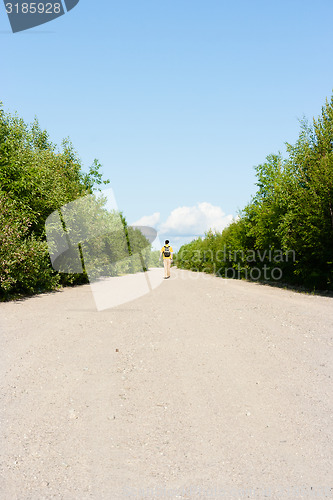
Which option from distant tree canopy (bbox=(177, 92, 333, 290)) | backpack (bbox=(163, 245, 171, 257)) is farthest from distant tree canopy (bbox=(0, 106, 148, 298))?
distant tree canopy (bbox=(177, 92, 333, 290))

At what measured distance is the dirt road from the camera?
3.03 metres

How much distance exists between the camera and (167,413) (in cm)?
420

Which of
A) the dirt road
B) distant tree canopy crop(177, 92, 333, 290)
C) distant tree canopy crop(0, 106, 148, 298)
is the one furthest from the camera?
distant tree canopy crop(177, 92, 333, 290)

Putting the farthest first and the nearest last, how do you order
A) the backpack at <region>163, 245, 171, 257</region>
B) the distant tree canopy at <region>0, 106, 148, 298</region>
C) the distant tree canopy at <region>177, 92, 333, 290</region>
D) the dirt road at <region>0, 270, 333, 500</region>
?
the backpack at <region>163, 245, 171, 257</region>, the distant tree canopy at <region>177, 92, 333, 290</region>, the distant tree canopy at <region>0, 106, 148, 298</region>, the dirt road at <region>0, 270, 333, 500</region>

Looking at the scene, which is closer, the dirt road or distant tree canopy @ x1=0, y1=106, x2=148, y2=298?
the dirt road

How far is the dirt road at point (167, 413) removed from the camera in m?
3.03

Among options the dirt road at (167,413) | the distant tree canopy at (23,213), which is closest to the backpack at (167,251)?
the distant tree canopy at (23,213)

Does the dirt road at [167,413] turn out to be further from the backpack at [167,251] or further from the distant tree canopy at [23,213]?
the backpack at [167,251]

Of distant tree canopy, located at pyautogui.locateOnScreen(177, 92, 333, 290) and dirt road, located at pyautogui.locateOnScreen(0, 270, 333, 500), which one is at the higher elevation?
distant tree canopy, located at pyautogui.locateOnScreen(177, 92, 333, 290)

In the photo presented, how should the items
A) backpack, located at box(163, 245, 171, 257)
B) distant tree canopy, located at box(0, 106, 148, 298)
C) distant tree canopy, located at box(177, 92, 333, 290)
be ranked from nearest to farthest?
distant tree canopy, located at box(0, 106, 148, 298) → distant tree canopy, located at box(177, 92, 333, 290) → backpack, located at box(163, 245, 171, 257)

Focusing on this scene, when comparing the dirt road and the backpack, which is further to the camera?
the backpack

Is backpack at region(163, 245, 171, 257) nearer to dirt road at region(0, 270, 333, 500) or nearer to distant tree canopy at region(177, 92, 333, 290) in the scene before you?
distant tree canopy at region(177, 92, 333, 290)

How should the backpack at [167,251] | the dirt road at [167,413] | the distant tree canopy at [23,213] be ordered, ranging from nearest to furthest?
the dirt road at [167,413] < the distant tree canopy at [23,213] < the backpack at [167,251]

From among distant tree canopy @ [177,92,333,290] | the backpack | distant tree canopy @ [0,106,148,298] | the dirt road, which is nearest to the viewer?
the dirt road
